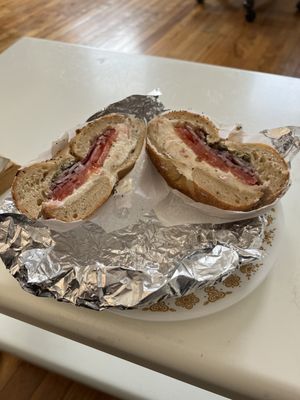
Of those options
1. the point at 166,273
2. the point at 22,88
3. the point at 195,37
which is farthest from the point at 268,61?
the point at 166,273

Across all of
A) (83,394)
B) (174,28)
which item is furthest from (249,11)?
(83,394)

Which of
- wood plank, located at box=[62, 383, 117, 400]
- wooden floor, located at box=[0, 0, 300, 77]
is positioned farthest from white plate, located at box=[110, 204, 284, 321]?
wooden floor, located at box=[0, 0, 300, 77]

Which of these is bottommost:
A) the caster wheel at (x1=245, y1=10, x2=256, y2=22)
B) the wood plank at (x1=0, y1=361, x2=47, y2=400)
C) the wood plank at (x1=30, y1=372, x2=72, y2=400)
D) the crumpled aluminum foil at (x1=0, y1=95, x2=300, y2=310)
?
the wood plank at (x1=30, y1=372, x2=72, y2=400)

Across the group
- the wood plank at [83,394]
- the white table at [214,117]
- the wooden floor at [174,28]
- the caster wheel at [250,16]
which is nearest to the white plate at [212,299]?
the white table at [214,117]

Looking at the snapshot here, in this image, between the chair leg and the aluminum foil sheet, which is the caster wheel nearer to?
the chair leg

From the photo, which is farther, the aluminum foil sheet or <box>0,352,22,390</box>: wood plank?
<box>0,352,22,390</box>: wood plank

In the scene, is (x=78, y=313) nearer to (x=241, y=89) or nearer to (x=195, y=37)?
(x=241, y=89)

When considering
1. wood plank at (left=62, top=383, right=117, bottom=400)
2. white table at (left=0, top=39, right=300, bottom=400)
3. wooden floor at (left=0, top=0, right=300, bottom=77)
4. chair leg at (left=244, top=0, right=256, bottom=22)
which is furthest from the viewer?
chair leg at (left=244, top=0, right=256, bottom=22)
